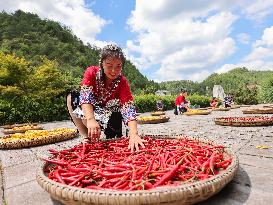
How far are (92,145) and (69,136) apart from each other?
141 inches

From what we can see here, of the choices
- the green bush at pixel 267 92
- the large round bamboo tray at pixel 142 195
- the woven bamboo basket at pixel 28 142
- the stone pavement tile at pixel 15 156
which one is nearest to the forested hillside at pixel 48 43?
the green bush at pixel 267 92

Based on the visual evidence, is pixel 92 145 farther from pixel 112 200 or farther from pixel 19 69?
pixel 19 69

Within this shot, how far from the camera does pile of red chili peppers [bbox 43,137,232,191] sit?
86.3 inches

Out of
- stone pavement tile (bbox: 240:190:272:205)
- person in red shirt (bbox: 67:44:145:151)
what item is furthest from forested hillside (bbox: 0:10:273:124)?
stone pavement tile (bbox: 240:190:272:205)

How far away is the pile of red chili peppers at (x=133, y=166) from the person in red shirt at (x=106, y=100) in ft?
0.82

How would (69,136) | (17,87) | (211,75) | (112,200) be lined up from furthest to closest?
(211,75) < (17,87) < (69,136) < (112,200)

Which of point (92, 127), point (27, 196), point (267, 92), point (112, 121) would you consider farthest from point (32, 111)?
point (267, 92)

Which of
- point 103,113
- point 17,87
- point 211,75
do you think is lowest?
point 103,113

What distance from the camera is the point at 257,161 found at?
350cm

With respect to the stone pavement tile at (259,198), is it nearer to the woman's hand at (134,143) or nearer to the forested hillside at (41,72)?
the woman's hand at (134,143)

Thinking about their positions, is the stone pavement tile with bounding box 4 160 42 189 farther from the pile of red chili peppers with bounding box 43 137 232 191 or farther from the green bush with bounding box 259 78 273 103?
the green bush with bounding box 259 78 273 103

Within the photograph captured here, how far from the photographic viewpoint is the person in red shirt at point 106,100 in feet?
10.6

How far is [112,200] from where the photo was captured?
1.81 m

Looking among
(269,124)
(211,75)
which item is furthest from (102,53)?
(211,75)
